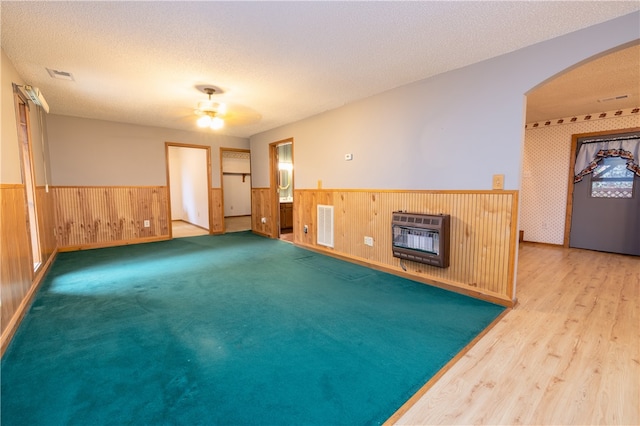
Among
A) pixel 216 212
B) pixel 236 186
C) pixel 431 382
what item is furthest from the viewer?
pixel 236 186

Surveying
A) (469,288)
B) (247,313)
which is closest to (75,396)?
(247,313)

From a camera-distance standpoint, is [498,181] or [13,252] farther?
[498,181]

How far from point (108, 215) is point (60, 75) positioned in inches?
117

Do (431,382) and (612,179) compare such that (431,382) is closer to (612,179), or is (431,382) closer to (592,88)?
(592,88)

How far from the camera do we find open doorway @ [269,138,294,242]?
6.21 metres

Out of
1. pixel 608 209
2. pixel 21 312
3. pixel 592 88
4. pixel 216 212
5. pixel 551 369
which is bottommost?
pixel 551 369

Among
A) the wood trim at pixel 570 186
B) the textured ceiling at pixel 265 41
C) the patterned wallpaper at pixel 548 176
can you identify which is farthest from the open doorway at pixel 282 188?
the wood trim at pixel 570 186

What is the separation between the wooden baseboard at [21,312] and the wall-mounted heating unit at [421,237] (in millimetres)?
3527

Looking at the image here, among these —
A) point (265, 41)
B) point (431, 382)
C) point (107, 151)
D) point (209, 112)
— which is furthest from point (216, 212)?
point (431, 382)

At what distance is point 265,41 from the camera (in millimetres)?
2441

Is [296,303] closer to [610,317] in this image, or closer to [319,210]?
[319,210]

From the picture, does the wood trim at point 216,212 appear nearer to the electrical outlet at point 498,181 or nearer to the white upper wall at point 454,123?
the white upper wall at point 454,123

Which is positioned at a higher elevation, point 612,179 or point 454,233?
point 612,179

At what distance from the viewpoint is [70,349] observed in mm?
1981
